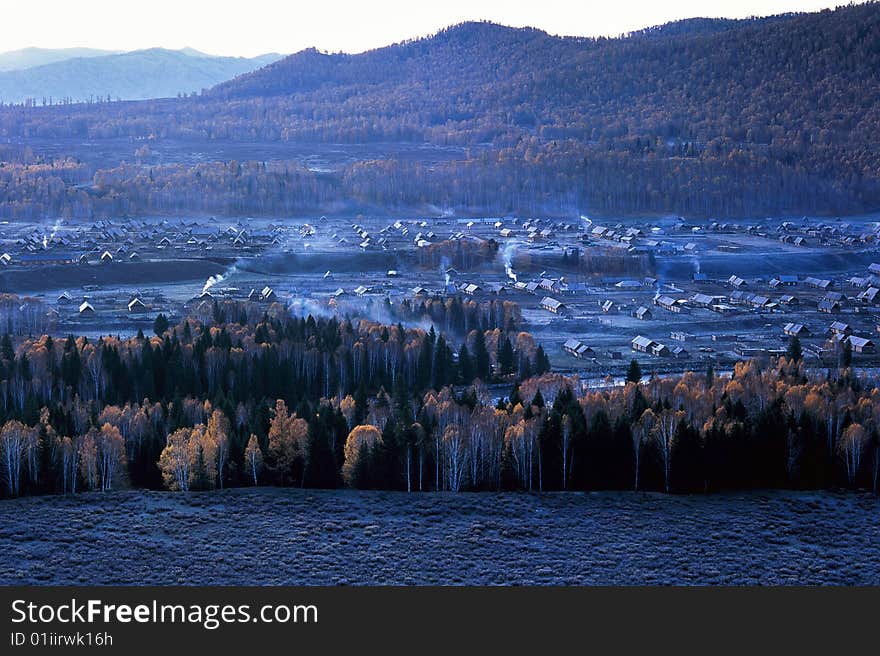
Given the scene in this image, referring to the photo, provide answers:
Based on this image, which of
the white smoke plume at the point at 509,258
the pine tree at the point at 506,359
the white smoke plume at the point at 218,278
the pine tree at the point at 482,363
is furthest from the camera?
the white smoke plume at the point at 509,258

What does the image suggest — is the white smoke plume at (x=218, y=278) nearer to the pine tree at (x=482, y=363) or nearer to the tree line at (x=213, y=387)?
the tree line at (x=213, y=387)

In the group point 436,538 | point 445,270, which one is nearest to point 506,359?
point 436,538

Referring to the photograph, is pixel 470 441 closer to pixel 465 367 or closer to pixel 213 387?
pixel 213 387

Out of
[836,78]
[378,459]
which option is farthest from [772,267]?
[836,78]

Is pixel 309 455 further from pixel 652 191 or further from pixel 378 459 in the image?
pixel 652 191

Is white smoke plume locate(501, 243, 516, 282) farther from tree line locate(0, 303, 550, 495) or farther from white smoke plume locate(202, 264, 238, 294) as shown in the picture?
tree line locate(0, 303, 550, 495)

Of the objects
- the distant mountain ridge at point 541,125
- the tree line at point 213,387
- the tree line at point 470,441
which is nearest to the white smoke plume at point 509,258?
the tree line at point 213,387

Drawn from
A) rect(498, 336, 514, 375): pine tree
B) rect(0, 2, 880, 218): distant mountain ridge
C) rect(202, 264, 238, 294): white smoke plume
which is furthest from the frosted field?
rect(0, 2, 880, 218): distant mountain ridge

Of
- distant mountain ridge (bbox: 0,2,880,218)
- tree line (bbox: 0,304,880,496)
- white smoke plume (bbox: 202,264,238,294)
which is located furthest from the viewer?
distant mountain ridge (bbox: 0,2,880,218)

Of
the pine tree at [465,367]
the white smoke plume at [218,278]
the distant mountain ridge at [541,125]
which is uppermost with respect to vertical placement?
the distant mountain ridge at [541,125]
